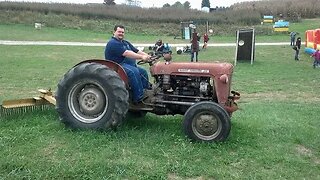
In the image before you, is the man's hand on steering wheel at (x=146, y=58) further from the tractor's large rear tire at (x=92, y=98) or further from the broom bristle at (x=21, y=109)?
the broom bristle at (x=21, y=109)

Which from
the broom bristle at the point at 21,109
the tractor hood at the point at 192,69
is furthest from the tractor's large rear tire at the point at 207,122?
the broom bristle at the point at 21,109

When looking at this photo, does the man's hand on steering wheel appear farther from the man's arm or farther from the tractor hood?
the tractor hood

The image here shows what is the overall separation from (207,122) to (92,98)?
1.74 m

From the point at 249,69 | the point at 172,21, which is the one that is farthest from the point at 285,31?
the point at 249,69

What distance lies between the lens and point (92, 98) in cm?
627

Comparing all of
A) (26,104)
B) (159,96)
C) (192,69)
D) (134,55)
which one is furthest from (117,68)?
(26,104)

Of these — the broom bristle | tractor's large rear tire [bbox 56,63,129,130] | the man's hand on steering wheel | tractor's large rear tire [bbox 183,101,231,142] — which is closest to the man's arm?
the man's hand on steering wheel

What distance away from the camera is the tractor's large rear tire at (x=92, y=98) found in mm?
6031

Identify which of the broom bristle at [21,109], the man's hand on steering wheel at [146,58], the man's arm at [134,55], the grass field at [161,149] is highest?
the man's arm at [134,55]

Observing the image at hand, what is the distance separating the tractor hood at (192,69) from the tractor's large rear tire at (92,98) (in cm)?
74

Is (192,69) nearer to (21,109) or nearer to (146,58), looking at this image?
(146,58)

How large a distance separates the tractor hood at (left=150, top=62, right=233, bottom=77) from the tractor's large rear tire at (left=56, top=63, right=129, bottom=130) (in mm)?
738

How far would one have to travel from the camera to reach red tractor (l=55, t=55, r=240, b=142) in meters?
5.93

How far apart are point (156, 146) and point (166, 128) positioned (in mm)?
914
